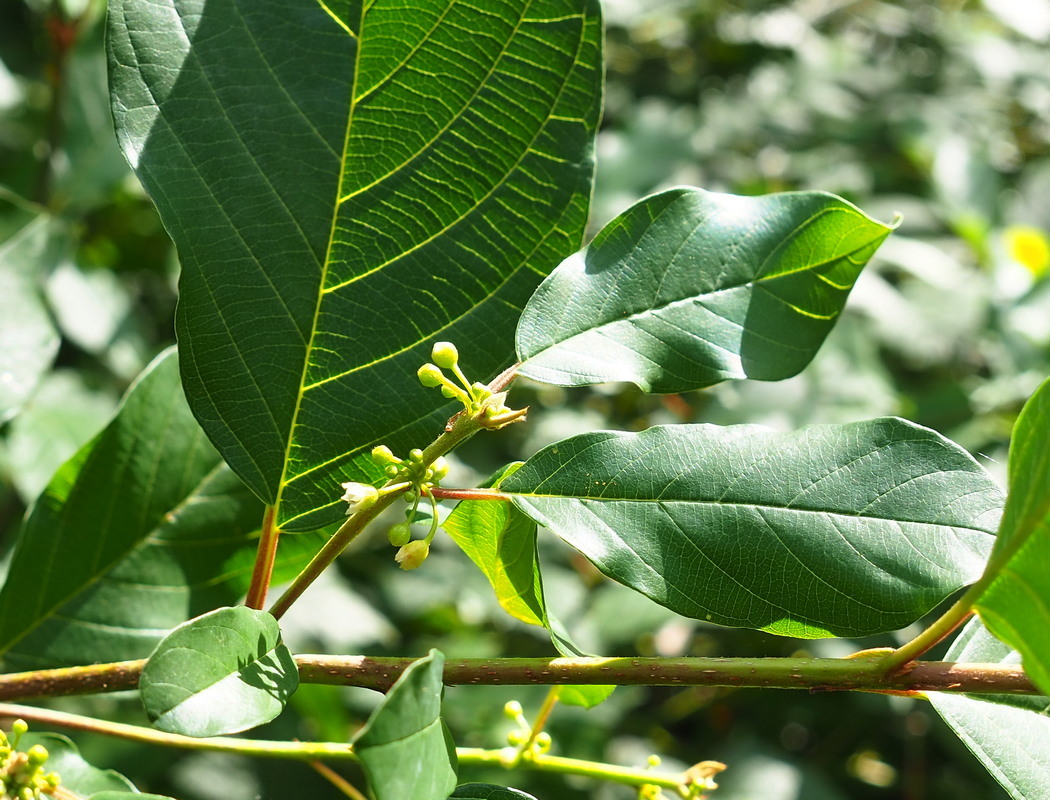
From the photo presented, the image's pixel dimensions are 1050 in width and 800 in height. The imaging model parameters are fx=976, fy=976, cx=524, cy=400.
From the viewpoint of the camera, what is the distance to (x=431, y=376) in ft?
2.17

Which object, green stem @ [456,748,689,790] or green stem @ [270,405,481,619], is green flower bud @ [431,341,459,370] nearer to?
green stem @ [270,405,481,619]

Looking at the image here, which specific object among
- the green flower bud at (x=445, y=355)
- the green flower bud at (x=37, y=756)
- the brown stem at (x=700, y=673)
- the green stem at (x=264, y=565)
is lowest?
the green flower bud at (x=37, y=756)

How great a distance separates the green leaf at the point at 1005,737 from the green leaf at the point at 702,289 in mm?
260

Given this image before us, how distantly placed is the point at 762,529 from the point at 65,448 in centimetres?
128

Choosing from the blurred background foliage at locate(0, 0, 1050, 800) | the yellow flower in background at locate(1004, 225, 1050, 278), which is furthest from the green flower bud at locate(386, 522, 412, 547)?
the yellow flower in background at locate(1004, 225, 1050, 278)

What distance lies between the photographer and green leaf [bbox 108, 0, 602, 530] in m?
0.68

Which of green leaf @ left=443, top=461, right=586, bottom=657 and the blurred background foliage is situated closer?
green leaf @ left=443, top=461, right=586, bottom=657

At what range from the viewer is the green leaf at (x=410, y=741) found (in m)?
0.47

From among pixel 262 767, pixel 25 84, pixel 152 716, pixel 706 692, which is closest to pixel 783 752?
pixel 706 692

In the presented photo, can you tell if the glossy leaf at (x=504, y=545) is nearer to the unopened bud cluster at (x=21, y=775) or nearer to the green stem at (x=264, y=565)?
the green stem at (x=264, y=565)

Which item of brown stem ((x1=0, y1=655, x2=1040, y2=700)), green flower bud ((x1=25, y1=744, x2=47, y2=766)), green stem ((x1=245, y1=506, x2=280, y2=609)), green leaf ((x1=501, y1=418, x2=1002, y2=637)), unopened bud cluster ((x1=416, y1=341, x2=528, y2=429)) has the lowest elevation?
green flower bud ((x1=25, y1=744, x2=47, y2=766))

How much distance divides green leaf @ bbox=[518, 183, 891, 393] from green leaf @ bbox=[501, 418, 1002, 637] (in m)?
0.06

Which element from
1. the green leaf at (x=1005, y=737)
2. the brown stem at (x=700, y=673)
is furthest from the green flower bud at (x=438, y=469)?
the green leaf at (x=1005, y=737)

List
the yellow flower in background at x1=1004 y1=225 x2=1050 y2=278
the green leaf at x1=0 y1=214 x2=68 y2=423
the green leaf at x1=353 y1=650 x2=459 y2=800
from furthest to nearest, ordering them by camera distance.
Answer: the yellow flower in background at x1=1004 y1=225 x2=1050 y2=278, the green leaf at x1=0 y1=214 x2=68 y2=423, the green leaf at x1=353 y1=650 x2=459 y2=800
